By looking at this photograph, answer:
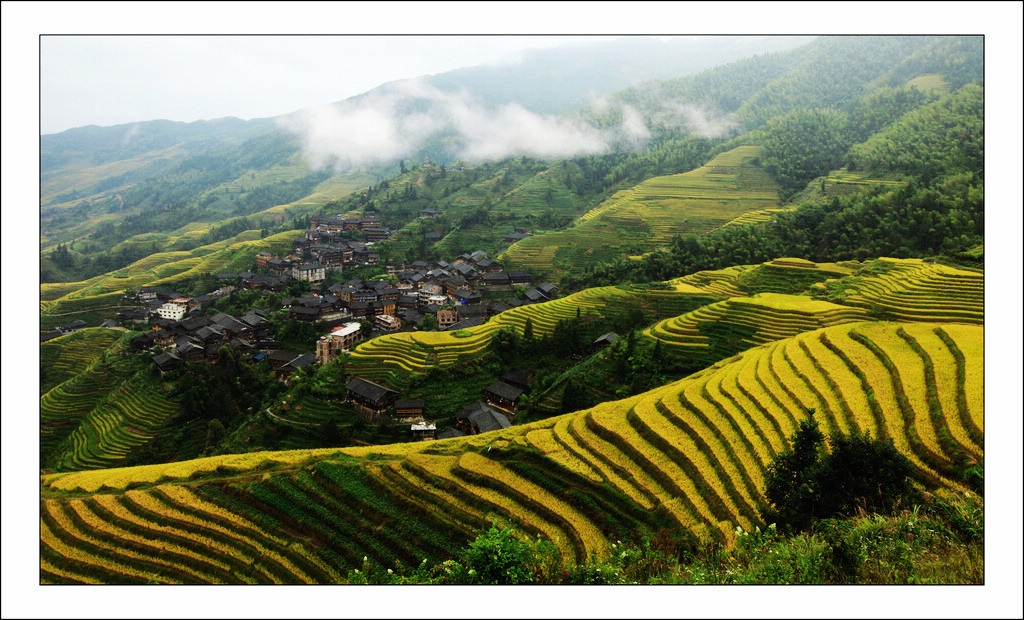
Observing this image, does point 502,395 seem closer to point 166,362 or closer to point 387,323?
point 387,323

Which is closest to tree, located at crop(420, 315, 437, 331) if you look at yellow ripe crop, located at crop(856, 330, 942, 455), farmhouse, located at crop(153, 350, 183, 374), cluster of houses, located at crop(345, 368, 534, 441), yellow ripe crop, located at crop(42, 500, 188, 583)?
cluster of houses, located at crop(345, 368, 534, 441)

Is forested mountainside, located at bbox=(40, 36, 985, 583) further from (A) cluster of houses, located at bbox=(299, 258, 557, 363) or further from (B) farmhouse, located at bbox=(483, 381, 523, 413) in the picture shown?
(A) cluster of houses, located at bbox=(299, 258, 557, 363)

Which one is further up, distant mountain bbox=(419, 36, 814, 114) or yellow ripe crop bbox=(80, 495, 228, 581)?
distant mountain bbox=(419, 36, 814, 114)

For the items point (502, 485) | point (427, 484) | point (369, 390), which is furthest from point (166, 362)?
point (502, 485)

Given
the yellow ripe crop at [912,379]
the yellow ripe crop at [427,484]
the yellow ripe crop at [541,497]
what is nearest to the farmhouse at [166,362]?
the yellow ripe crop at [427,484]

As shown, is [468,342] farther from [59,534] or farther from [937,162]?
[937,162]

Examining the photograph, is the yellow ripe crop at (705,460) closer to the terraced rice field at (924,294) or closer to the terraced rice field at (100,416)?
the terraced rice field at (924,294)
